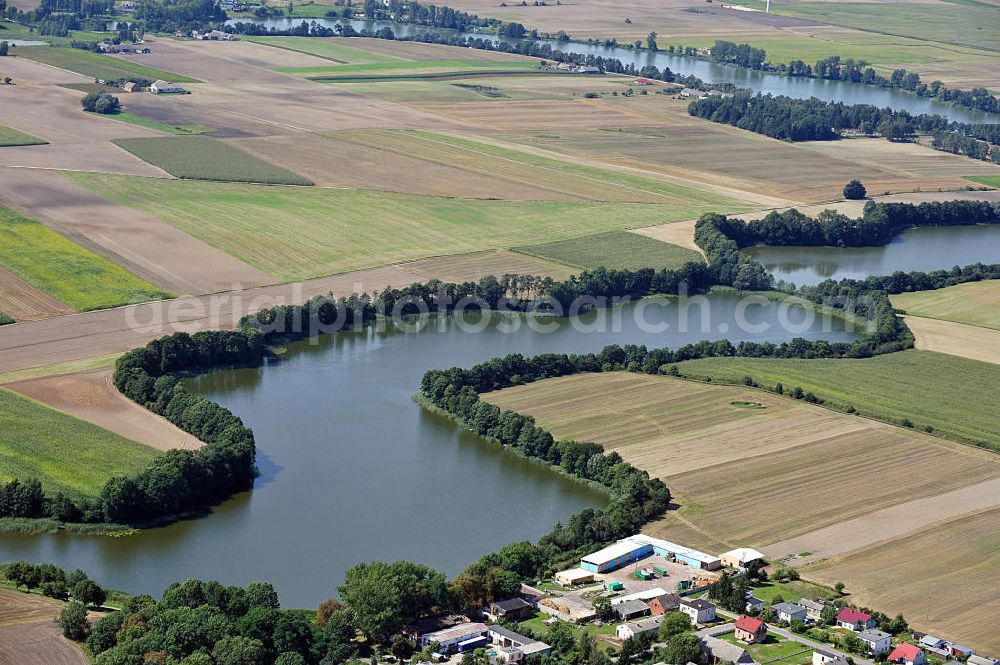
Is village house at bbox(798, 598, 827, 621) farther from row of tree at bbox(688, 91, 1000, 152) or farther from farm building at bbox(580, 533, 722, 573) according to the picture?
row of tree at bbox(688, 91, 1000, 152)

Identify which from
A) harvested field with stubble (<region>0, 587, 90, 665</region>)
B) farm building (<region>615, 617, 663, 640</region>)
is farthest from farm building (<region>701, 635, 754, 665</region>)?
harvested field with stubble (<region>0, 587, 90, 665</region>)

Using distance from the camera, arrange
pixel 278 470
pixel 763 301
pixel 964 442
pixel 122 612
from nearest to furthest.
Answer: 1. pixel 122 612
2. pixel 278 470
3. pixel 964 442
4. pixel 763 301

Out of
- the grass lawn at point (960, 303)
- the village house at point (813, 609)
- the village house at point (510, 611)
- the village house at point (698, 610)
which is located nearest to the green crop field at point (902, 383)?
the grass lawn at point (960, 303)

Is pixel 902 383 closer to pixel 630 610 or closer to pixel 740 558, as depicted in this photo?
pixel 740 558

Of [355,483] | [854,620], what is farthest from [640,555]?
[355,483]

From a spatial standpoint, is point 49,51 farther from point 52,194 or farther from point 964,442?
point 964,442

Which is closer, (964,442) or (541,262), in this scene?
(964,442)

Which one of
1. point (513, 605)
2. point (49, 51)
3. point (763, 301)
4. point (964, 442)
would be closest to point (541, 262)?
→ point (763, 301)
